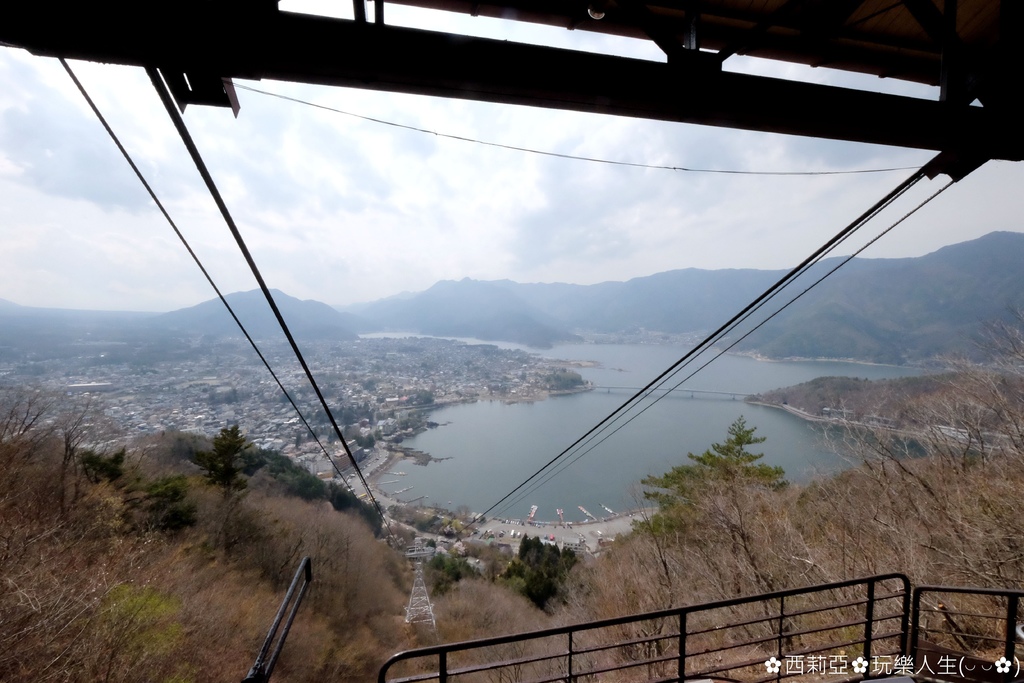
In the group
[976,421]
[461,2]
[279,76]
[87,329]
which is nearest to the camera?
[279,76]

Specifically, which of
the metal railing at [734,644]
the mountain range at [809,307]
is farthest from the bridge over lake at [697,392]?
the metal railing at [734,644]

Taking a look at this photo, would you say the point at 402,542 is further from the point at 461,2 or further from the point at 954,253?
the point at 954,253

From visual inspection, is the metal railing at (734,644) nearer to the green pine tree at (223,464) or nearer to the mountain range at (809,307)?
the mountain range at (809,307)

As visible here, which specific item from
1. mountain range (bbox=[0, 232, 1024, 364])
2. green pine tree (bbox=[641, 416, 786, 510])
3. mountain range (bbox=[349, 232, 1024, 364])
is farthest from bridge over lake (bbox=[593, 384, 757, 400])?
green pine tree (bbox=[641, 416, 786, 510])

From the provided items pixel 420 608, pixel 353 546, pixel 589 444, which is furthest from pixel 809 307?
pixel 353 546

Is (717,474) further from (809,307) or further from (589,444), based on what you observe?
(809,307)

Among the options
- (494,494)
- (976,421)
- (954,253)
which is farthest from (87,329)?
(954,253)

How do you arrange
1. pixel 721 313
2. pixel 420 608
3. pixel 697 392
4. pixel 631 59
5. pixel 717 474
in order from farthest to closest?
pixel 721 313 → pixel 697 392 → pixel 420 608 → pixel 717 474 → pixel 631 59
